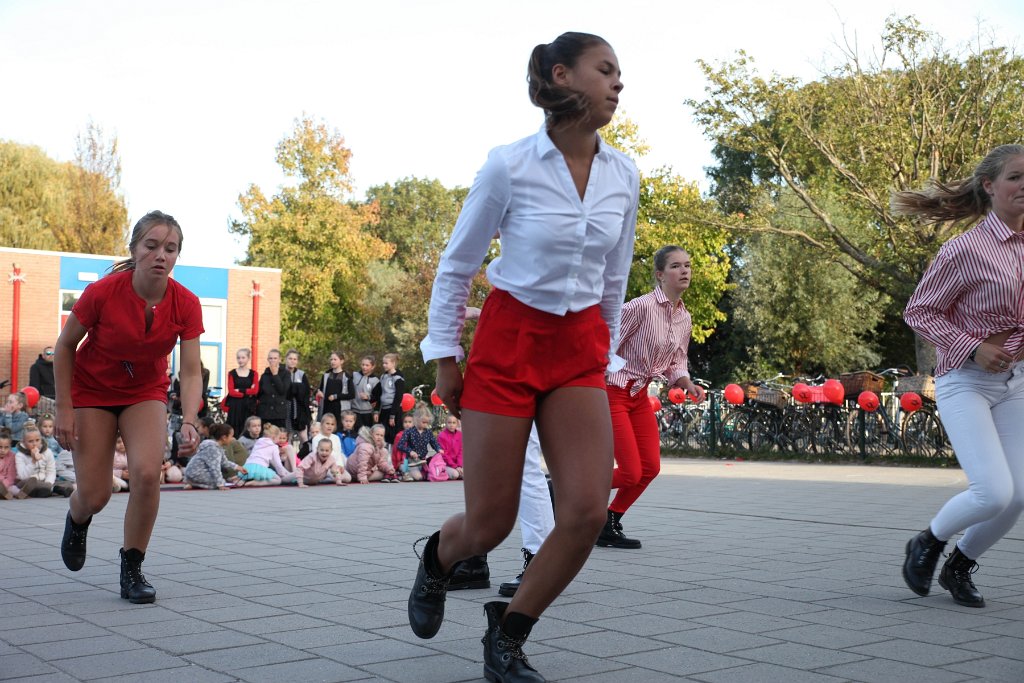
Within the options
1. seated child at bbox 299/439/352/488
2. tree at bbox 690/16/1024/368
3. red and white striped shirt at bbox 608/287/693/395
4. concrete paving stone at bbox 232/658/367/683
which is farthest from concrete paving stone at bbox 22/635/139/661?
tree at bbox 690/16/1024/368

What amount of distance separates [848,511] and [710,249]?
28.6 meters

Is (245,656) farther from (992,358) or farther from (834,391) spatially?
(834,391)

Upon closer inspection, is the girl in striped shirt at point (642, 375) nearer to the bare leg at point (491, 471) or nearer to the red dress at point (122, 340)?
the red dress at point (122, 340)

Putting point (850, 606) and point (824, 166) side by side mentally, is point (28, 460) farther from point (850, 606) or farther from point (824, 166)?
point (824, 166)

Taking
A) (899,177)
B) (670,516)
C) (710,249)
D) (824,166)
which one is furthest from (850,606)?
(710,249)

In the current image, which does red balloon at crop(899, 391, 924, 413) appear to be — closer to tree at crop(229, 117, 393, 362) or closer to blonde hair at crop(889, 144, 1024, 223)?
blonde hair at crop(889, 144, 1024, 223)

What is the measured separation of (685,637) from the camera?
4543mm

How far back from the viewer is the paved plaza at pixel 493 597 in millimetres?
4016

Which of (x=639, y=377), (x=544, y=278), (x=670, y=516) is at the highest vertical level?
(x=544, y=278)

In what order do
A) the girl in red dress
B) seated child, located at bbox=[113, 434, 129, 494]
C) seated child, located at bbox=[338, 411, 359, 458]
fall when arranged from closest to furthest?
the girl in red dress, seated child, located at bbox=[113, 434, 129, 494], seated child, located at bbox=[338, 411, 359, 458]

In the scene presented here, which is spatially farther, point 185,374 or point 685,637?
point 185,374

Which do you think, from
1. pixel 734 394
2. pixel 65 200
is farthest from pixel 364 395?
pixel 65 200

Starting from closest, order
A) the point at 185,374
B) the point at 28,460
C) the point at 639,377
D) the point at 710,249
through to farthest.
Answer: the point at 185,374, the point at 639,377, the point at 28,460, the point at 710,249

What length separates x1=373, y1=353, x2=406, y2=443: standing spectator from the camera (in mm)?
16453
